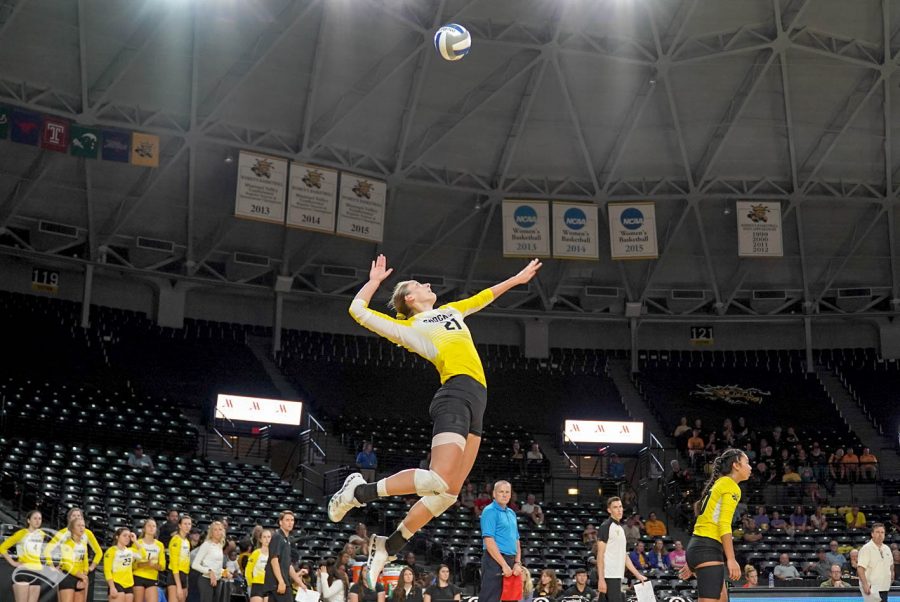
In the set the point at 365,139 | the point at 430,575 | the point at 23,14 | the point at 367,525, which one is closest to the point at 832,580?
the point at 430,575

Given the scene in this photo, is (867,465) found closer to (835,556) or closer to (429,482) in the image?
(835,556)

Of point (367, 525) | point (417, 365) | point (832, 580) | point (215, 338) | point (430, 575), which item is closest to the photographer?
point (430, 575)

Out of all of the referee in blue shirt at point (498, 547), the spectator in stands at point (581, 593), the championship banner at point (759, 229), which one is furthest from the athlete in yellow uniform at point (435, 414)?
the championship banner at point (759, 229)

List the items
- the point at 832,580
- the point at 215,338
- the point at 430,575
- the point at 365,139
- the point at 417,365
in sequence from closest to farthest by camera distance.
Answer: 1. the point at 430,575
2. the point at 832,580
3. the point at 365,139
4. the point at 215,338
5. the point at 417,365

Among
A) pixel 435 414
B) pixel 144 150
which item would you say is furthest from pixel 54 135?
pixel 435 414

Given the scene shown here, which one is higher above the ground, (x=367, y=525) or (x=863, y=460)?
(x=863, y=460)

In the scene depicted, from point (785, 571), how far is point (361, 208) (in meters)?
15.2

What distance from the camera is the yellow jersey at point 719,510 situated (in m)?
10.9

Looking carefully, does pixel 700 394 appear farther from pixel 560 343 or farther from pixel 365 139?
pixel 365 139

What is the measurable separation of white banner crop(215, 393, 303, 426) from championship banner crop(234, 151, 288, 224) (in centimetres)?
596

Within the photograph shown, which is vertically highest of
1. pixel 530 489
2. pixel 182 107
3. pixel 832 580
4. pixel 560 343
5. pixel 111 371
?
pixel 182 107

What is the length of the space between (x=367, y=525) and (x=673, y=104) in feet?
47.8

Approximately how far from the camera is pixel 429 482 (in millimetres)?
8297

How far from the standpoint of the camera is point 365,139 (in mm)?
31219
